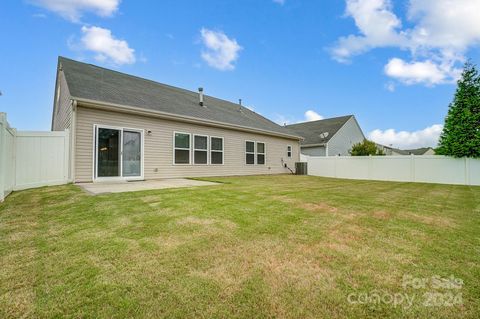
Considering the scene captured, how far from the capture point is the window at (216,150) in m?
12.0

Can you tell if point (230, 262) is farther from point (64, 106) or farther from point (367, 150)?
point (367, 150)

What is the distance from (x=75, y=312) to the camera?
161 centimetres

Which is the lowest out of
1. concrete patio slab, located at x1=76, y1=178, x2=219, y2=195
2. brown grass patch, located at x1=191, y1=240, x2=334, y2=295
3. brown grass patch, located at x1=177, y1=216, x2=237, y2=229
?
brown grass patch, located at x1=191, y1=240, x2=334, y2=295

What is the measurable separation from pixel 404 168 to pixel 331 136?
27.8ft

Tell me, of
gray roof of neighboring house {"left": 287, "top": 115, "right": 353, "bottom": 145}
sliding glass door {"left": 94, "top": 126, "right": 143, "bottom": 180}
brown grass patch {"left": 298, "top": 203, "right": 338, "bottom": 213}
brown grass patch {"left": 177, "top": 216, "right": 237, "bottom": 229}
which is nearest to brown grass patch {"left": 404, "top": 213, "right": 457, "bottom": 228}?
brown grass patch {"left": 298, "top": 203, "right": 338, "bottom": 213}

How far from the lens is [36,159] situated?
6934mm

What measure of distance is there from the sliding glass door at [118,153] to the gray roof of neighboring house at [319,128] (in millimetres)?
16577

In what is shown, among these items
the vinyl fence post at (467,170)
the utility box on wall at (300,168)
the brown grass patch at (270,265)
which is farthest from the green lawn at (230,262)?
the utility box on wall at (300,168)

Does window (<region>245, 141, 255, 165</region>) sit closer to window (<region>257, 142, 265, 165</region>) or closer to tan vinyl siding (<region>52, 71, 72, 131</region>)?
window (<region>257, 142, 265, 165</region>)

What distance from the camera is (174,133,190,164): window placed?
10633 millimetres

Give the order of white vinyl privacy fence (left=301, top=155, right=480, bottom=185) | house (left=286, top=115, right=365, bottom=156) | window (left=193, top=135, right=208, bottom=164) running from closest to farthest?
window (left=193, top=135, right=208, bottom=164) < white vinyl privacy fence (left=301, top=155, right=480, bottom=185) < house (left=286, top=115, right=365, bottom=156)

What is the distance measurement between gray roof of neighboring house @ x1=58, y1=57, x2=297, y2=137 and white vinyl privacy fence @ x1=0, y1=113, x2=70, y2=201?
1.68 meters

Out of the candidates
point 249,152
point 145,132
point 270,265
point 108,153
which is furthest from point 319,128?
point 270,265

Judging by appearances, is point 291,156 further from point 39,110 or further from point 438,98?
point 39,110
